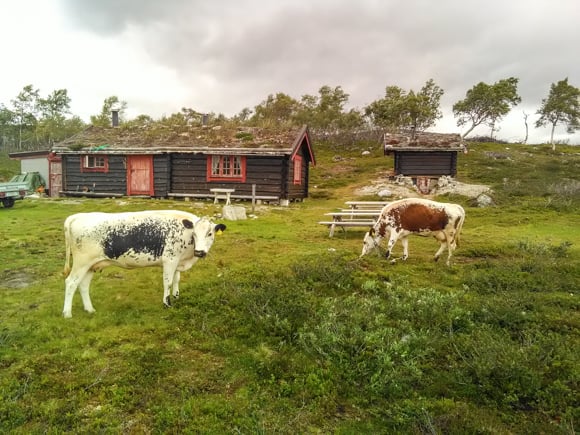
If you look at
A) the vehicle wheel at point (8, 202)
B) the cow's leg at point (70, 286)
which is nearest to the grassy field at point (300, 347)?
the cow's leg at point (70, 286)

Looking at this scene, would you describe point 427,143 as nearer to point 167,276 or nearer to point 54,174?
point 167,276

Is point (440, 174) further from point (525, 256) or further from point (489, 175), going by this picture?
point (525, 256)

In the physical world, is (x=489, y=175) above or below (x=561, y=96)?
below

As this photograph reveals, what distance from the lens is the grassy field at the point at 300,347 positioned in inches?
142

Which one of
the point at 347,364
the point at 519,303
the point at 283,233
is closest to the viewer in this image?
the point at 347,364

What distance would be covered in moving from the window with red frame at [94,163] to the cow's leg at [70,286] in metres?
20.1

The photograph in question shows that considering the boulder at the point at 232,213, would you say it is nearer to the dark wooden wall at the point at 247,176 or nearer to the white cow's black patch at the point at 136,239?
the dark wooden wall at the point at 247,176

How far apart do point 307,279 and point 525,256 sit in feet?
19.9

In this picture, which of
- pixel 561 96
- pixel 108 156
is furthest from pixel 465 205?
pixel 561 96

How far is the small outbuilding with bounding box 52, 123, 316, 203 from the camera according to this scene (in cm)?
2189

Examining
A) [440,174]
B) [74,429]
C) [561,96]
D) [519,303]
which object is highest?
[561,96]

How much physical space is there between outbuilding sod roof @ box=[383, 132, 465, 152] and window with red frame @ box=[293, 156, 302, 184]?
7.65 metres

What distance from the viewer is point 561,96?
161 ft

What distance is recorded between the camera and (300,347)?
4.97m
